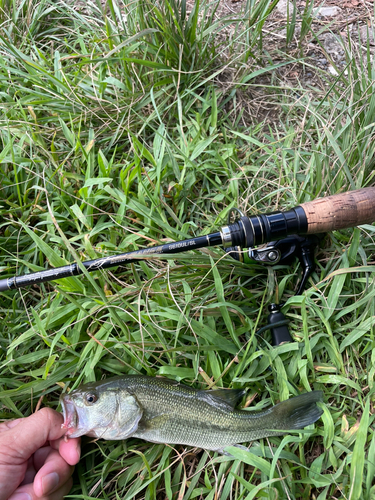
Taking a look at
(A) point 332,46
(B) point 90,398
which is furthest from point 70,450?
(A) point 332,46

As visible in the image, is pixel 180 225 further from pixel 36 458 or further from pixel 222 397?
pixel 36 458

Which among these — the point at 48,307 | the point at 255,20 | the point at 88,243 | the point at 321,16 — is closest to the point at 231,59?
the point at 255,20

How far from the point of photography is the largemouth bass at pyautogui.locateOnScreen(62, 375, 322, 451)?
2.17 meters

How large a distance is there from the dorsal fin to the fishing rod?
37.1 inches

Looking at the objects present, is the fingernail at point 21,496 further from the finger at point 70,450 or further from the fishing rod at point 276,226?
the fishing rod at point 276,226

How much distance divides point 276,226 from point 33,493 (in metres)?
2.20

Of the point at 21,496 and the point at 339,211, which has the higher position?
the point at 339,211

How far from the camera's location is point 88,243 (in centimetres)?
262

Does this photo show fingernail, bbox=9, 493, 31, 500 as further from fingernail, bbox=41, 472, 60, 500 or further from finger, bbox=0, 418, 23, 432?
finger, bbox=0, 418, 23, 432

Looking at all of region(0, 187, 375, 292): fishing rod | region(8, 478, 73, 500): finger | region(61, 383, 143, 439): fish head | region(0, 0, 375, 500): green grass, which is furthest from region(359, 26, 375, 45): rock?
region(8, 478, 73, 500): finger

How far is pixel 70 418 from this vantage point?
2.15 meters

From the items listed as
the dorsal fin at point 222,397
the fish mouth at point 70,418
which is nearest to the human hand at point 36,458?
the fish mouth at point 70,418

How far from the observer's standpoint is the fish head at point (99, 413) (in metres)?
2.16

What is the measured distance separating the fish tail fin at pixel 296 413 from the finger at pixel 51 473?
1.34 meters
